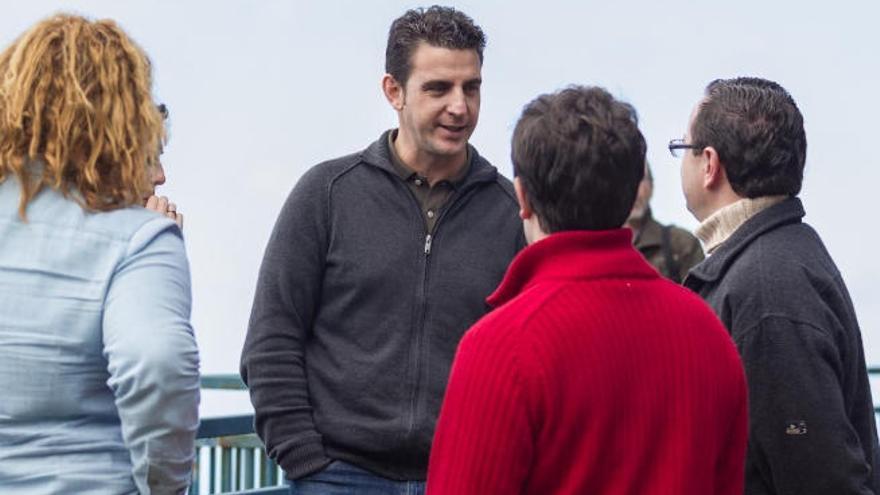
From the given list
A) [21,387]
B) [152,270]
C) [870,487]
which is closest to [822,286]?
[870,487]

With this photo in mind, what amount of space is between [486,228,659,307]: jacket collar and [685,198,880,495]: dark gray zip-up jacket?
0.92 metres

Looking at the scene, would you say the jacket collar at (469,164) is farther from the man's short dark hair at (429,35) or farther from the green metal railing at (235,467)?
the green metal railing at (235,467)

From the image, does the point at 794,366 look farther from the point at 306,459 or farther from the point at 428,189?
the point at 306,459

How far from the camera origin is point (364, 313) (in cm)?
425

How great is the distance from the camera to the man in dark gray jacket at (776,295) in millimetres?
3709

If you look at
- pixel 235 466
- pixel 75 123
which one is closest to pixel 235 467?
pixel 235 466

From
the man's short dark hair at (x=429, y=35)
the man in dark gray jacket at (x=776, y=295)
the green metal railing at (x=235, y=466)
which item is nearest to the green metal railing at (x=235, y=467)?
the green metal railing at (x=235, y=466)

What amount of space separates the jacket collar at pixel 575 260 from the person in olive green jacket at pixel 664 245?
3147 mm

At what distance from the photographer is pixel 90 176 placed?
3.08 m

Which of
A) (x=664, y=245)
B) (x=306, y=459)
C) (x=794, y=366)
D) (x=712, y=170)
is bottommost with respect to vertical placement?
(x=306, y=459)

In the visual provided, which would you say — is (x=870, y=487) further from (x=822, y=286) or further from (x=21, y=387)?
(x=21, y=387)

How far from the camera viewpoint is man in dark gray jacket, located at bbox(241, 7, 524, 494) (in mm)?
4195

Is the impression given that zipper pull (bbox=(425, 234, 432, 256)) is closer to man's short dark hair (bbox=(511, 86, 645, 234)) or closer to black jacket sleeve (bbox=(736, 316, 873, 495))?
black jacket sleeve (bbox=(736, 316, 873, 495))

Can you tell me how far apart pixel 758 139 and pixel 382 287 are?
105 cm
